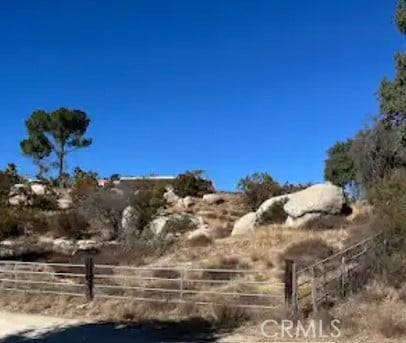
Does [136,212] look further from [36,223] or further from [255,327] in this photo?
[255,327]

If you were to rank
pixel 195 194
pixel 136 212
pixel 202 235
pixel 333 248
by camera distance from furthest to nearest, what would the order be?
pixel 195 194 → pixel 136 212 → pixel 202 235 → pixel 333 248

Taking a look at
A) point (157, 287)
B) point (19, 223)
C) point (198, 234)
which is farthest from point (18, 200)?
point (157, 287)

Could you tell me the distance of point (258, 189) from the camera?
147 feet

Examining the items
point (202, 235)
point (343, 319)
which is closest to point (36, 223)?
point (202, 235)

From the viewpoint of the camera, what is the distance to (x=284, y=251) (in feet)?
84.5

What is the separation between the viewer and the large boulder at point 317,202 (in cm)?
3362

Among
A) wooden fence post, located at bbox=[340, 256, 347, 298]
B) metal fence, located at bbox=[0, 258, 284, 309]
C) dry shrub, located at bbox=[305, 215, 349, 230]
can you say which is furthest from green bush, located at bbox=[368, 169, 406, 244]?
dry shrub, located at bbox=[305, 215, 349, 230]

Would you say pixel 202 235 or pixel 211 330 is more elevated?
pixel 202 235

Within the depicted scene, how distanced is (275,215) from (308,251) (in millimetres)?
10460

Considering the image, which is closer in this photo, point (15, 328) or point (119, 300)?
point (15, 328)

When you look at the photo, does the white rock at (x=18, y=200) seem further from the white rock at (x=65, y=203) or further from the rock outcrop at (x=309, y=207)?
the rock outcrop at (x=309, y=207)

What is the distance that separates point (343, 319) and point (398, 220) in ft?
17.3

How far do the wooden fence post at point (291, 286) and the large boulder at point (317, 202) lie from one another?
19357 mm

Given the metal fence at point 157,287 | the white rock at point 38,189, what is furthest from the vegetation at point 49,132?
the metal fence at point 157,287
